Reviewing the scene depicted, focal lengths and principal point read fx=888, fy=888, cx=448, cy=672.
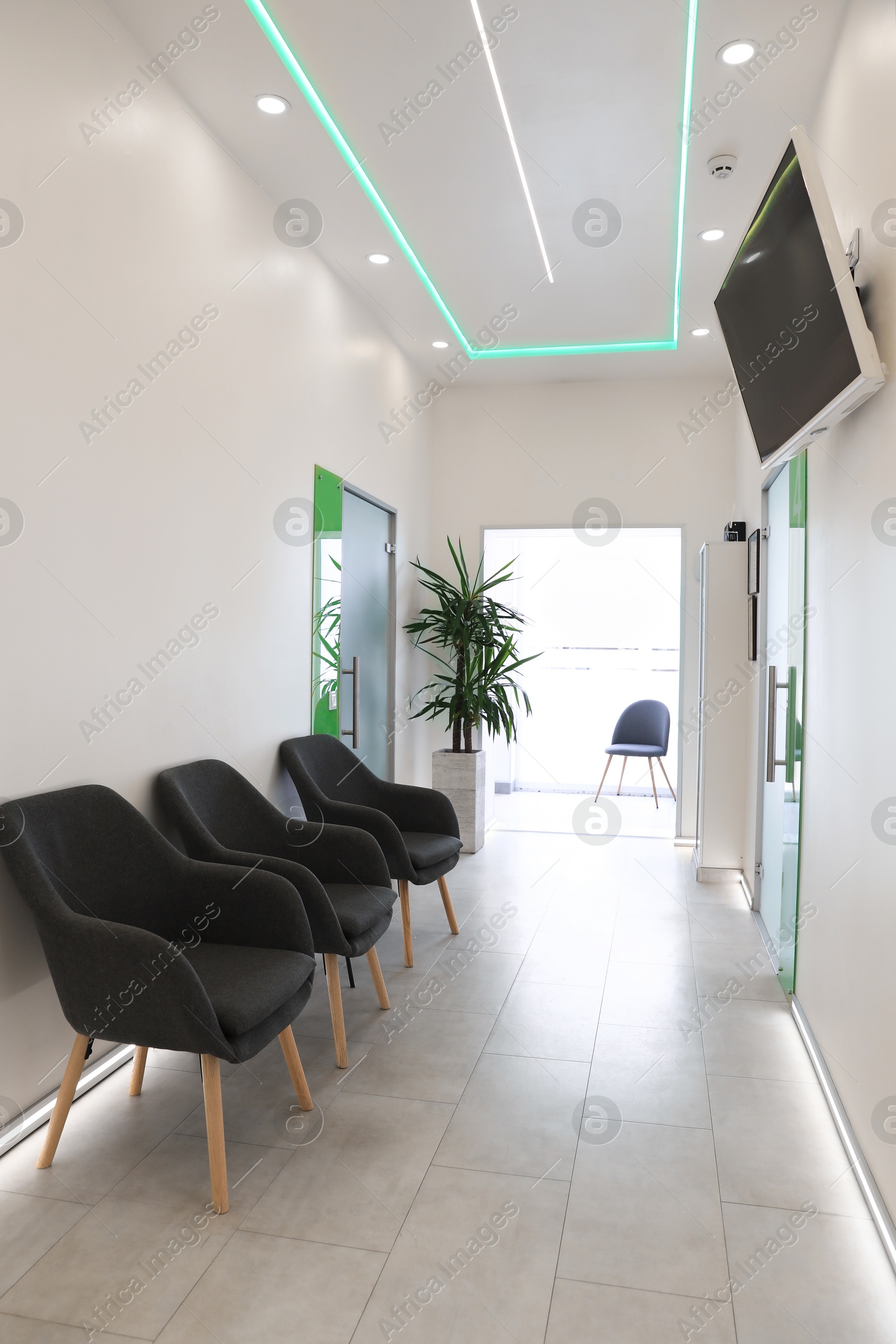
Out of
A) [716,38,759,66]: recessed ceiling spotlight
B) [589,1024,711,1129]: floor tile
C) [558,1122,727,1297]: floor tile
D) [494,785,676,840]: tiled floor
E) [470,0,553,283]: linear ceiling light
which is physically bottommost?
[494,785,676,840]: tiled floor

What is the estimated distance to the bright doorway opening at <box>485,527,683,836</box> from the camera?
929cm

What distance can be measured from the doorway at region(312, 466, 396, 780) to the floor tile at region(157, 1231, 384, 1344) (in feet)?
9.38

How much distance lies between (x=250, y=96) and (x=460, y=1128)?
377 centimetres

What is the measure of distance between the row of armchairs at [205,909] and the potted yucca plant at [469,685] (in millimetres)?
2045

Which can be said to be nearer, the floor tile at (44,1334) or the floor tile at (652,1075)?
the floor tile at (44,1334)

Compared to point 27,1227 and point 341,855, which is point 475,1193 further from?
point 341,855

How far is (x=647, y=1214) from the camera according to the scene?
7.48ft

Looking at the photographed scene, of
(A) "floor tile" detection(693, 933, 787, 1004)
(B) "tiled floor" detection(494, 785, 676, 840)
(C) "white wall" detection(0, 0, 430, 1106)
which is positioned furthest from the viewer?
(B) "tiled floor" detection(494, 785, 676, 840)

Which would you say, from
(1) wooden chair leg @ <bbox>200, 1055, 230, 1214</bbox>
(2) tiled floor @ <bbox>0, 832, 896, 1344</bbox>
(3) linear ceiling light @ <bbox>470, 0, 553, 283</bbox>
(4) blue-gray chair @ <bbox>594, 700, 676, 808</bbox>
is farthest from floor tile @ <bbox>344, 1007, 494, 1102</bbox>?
(4) blue-gray chair @ <bbox>594, 700, 676, 808</bbox>

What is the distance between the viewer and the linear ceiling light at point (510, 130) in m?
3.11

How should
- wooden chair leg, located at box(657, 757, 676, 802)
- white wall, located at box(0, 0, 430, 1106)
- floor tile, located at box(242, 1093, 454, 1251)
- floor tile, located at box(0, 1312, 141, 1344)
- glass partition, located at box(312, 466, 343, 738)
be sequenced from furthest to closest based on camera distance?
1. wooden chair leg, located at box(657, 757, 676, 802)
2. glass partition, located at box(312, 466, 343, 738)
3. white wall, located at box(0, 0, 430, 1106)
4. floor tile, located at box(242, 1093, 454, 1251)
5. floor tile, located at box(0, 1312, 141, 1344)

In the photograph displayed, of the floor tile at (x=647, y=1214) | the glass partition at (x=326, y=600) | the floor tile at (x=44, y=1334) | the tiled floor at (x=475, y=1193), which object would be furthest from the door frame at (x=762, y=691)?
the floor tile at (x=44, y=1334)

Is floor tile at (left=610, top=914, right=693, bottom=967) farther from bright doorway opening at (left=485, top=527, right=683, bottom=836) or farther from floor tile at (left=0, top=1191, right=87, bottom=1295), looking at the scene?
bright doorway opening at (left=485, top=527, right=683, bottom=836)

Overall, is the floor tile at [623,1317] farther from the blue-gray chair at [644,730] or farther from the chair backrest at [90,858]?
the blue-gray chair at [644,730]
